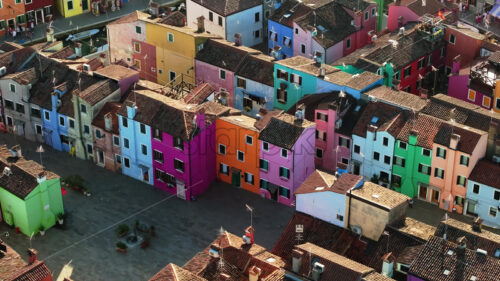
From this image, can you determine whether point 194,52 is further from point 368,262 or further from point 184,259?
point 368,262

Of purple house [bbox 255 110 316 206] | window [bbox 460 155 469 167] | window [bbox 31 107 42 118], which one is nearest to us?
window [bbox 460 155 469 167]

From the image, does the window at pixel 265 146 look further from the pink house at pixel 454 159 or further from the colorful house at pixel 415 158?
the pink house at pixel 454 159

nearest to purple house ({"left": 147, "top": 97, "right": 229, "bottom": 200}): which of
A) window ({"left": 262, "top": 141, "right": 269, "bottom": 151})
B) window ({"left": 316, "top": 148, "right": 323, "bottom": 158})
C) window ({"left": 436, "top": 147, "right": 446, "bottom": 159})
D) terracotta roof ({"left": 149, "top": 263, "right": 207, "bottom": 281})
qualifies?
window ({"left": 262, "top": 141, "right": 269, "bottom": 151})

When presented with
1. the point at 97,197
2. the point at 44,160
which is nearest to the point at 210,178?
the point at 97,197

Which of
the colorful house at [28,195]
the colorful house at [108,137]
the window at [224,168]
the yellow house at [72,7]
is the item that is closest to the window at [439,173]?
the window at [224,168]

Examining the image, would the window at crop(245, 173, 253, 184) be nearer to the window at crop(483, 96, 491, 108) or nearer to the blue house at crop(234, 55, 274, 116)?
the blue house at crop(234, 55, 274, 116)

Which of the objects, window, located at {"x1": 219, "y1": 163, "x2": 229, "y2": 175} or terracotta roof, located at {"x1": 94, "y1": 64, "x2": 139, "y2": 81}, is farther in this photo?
terracotta roof, located at {"x1": 94, "y1": 64, "x2": 139, "y2": 81}
